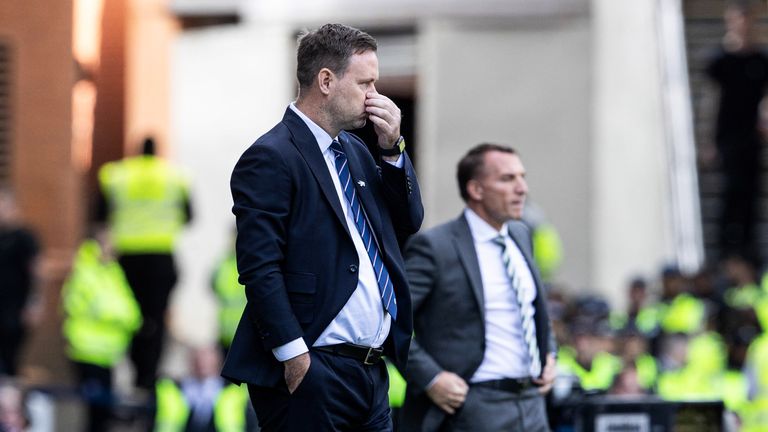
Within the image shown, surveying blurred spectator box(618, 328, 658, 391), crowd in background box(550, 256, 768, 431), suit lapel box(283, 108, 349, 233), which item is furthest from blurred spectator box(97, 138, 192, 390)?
suit lapel box(283, 108, 349, 233)

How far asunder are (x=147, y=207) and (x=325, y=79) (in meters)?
9.05

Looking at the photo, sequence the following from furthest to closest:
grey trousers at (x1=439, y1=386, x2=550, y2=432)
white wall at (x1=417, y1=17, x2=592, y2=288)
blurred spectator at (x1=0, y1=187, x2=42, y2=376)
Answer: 1. white wall at (x1=417, y1=17, x2=592, y2=288)
2. blurred spectator at (x1=0, y1=187, x2=42, y2=376)
3. grey trousers at (x1=439, y1=386, x2=550, y2=432)

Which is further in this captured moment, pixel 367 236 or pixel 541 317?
pixel 541 317

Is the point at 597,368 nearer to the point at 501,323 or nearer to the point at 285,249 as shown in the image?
the point at 501,323

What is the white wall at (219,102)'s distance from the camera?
21.1 meters

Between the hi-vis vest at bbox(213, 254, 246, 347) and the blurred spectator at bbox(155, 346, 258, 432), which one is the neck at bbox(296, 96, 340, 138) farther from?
the hi-vis vest at bbox(213, 254, 246, 347)

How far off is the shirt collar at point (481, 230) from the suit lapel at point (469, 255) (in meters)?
0.02

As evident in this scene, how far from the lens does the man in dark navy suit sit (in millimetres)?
5719

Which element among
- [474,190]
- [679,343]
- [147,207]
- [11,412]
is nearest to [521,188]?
[474,190]

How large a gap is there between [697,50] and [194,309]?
6.89 m

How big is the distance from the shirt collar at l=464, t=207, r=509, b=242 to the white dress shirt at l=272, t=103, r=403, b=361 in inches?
69.7

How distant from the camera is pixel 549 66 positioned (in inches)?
818

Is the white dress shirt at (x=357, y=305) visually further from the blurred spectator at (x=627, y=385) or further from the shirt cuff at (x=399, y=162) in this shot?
the blurred spectator at (x=627, y=385)

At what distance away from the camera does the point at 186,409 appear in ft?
41.2
